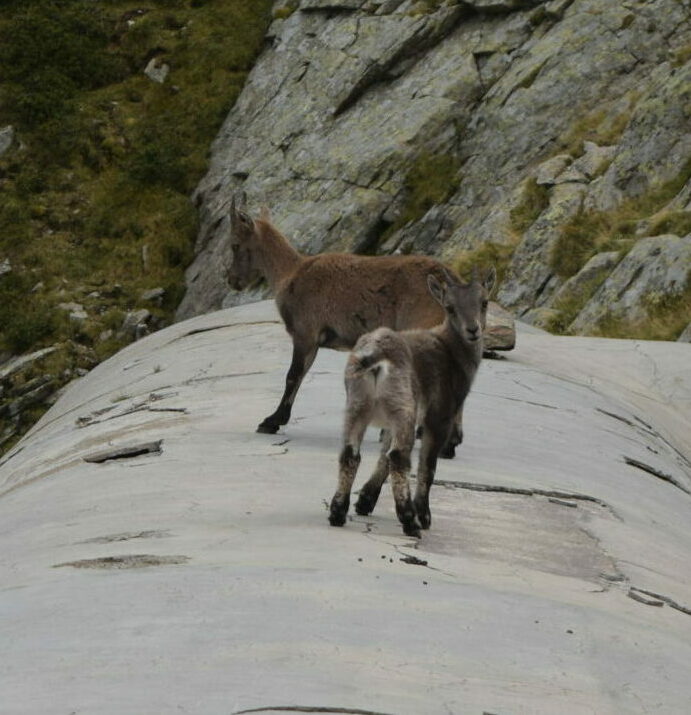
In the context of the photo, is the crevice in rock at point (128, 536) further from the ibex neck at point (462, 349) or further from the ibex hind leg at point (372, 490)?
the ibex neck at point (462, 349)

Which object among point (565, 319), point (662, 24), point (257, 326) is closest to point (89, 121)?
point (662, 24)

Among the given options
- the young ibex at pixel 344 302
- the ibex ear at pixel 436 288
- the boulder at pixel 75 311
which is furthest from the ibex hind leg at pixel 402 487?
the boulder at pixel 75 311

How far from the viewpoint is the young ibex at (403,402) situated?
8.64 m

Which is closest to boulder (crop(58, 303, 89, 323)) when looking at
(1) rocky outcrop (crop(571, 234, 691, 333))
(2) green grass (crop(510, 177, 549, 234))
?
(2) green grass (crop(510, 177, 549, 234))

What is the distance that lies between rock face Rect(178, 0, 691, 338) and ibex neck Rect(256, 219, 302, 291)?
16.0 metres

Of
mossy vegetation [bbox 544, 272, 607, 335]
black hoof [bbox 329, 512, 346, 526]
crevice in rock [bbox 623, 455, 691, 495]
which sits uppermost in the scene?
black hoof [bbox 329, 512, 346, 526]

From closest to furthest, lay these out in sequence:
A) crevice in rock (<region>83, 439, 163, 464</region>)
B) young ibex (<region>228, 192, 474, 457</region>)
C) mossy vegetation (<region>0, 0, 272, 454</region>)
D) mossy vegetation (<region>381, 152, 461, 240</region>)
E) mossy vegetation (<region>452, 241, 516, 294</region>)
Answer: crevice in rock (<region>83, 439, 163, 464</region>)
young ibex (<region>228, 192, 474, 457</region>)
mossy vegetation (<region>452, 241, 516, 294</region>)
mossy vegetation (<region>381, 152, 461, 240</region>)
mossy vegetation (<region>0, 0, 272, 454</region>)

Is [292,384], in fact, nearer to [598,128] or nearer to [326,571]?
[326,571]

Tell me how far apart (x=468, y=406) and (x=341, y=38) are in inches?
1124

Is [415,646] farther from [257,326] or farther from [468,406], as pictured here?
[257,326]

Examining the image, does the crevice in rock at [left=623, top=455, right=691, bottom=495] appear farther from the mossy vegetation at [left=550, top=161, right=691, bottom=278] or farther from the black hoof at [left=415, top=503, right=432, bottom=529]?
the mossy vegetation at [left=550, top=161, right=691, bottom=278]

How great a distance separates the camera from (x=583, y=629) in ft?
23.3

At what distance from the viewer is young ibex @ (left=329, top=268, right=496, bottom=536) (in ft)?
28.3

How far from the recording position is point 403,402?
8711 mm
